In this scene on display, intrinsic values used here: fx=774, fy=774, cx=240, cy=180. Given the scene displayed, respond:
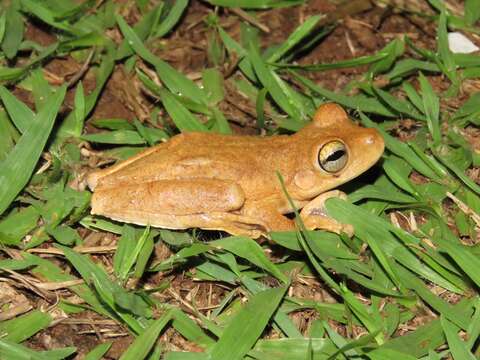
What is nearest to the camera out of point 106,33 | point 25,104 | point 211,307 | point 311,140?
point 211,307

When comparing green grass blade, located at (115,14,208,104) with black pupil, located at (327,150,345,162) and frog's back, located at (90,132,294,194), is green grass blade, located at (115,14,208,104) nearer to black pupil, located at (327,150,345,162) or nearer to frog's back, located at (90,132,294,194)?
frog's back, located at (90,132,294,194)

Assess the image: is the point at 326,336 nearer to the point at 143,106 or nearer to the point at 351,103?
the point at 351,103

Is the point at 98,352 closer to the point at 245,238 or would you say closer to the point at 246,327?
the point at 246,327

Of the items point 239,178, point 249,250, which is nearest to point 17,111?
point 239,178

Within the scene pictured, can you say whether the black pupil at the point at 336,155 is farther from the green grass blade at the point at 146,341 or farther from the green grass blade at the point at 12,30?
the green grass blade at the point at 12,30

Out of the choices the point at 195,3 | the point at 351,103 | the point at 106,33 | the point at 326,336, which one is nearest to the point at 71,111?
the point at 106,33

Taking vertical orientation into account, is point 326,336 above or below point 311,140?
below
